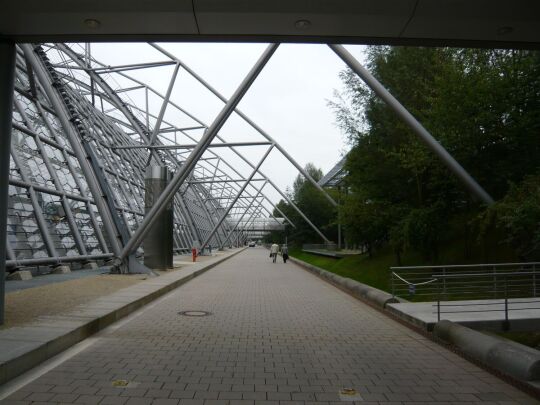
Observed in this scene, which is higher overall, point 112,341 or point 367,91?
point 367,91

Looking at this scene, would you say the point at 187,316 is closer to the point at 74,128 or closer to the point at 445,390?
the point at 445,390

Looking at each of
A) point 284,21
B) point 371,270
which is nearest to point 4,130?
point 284,21

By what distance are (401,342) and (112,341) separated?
4.71m

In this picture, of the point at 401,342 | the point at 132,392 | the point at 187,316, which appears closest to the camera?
the point at 132,392

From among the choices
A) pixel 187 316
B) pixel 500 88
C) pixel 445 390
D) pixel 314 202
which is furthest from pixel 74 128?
pixel 314 202

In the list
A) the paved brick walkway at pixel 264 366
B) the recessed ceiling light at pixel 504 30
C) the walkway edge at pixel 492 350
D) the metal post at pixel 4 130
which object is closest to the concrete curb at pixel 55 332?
the paved brick walkway at pixel 264 366

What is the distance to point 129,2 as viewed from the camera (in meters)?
6.59

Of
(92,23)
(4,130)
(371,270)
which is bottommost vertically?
(371,270)

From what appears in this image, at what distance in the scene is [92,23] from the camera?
723 centimetres

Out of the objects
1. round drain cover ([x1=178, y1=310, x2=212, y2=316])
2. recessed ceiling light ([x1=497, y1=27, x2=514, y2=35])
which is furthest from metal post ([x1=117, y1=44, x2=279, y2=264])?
recessed ceiling light ([x1=497, y1=27, x2=514, y2=35])

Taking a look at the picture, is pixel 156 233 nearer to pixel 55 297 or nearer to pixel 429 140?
pixel 55 297

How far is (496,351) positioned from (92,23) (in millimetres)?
7077

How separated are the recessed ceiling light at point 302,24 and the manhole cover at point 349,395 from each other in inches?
192

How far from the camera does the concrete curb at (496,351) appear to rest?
18.8 feet
